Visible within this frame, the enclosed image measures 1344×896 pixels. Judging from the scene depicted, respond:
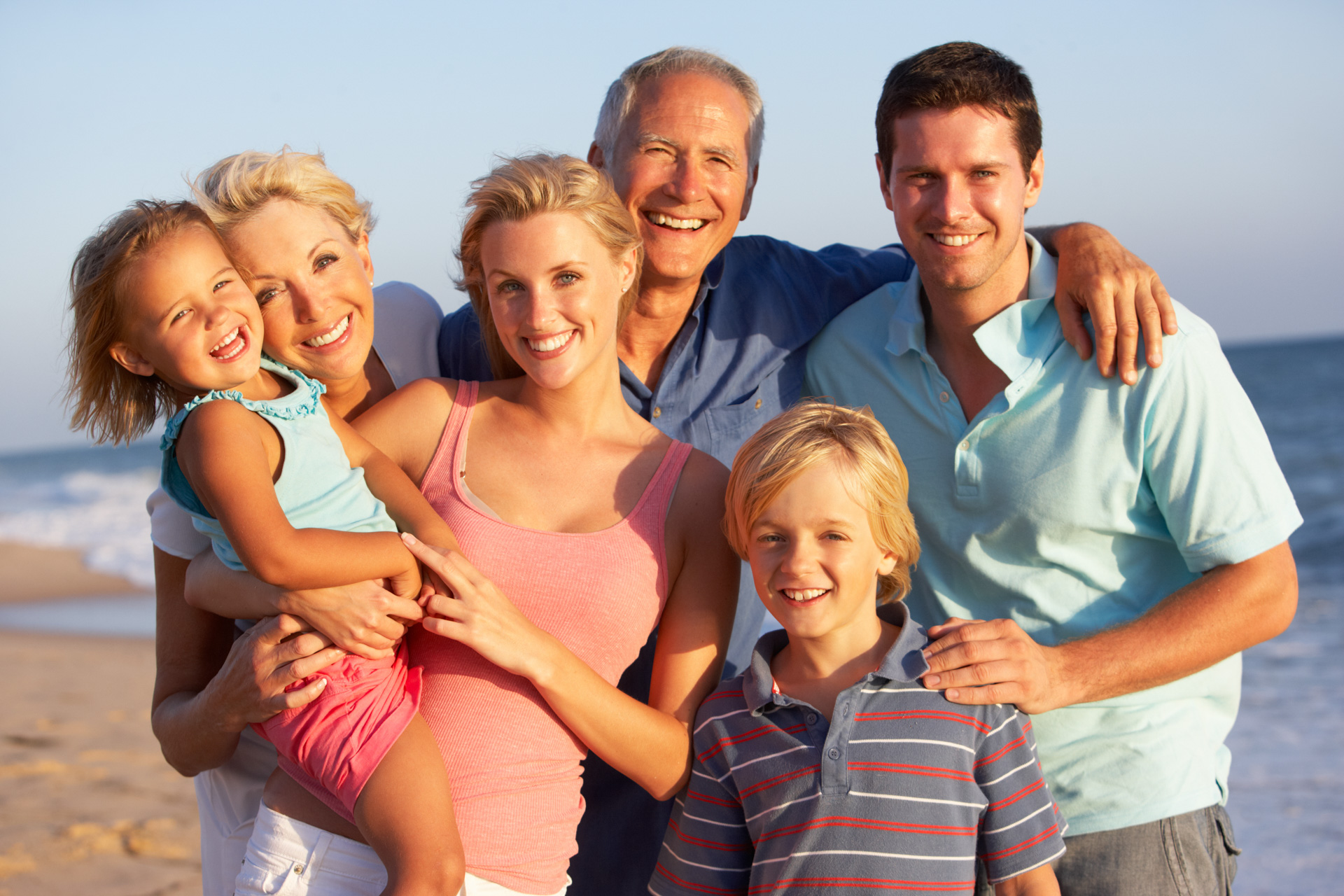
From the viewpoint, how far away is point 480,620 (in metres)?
2.05

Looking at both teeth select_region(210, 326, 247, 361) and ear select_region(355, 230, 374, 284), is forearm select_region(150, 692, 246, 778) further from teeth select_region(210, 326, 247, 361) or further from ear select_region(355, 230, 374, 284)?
ear select_region(355, 230, 374, 284)

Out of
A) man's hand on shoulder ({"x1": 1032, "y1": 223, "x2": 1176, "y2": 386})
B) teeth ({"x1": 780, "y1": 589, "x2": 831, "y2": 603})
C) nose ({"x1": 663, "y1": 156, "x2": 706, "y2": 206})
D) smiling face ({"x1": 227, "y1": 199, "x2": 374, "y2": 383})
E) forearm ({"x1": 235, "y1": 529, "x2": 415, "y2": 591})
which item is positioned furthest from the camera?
nose ({"x1": 663, "y1": 156, "x2": 706, "y2": 206})

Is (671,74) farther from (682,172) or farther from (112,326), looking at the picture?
(112,326)

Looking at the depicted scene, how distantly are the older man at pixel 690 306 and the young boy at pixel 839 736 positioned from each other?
0.59 m

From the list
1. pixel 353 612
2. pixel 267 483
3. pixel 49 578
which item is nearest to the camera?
pixel 267 483

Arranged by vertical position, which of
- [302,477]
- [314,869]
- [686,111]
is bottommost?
[314,869]

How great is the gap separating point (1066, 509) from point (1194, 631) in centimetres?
38

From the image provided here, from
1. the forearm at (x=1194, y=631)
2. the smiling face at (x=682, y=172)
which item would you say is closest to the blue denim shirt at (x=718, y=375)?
the smiling face at (x=682, y=172)

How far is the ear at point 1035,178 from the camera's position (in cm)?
279

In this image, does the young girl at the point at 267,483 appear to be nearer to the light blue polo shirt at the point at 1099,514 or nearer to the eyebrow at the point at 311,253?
the eyebrow at the point at 311,253

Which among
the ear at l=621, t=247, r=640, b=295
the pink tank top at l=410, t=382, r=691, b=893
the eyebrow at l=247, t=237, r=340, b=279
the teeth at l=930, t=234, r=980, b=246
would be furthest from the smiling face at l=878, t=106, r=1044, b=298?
the eyebrow at l=247, t=237, r=340, b=279

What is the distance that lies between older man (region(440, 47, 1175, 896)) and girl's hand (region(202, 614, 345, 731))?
35.5 inches

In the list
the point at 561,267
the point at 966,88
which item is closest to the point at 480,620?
the point at 561,267

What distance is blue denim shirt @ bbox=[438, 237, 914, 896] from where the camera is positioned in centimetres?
276
